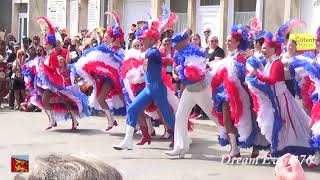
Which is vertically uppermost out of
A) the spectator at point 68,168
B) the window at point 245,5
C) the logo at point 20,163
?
the window at point 245,5

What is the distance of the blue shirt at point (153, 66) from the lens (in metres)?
8.69

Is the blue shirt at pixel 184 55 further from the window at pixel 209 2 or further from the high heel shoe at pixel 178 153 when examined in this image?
the window at pixel 209 2

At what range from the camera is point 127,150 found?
9.39 meters

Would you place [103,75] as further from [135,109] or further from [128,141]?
[128,141]

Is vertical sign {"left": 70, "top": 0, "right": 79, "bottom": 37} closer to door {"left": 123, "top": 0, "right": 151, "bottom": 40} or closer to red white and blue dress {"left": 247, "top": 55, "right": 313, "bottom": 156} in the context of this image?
door {"left": 123, "top": 0, "right": 151, "bottom": 40}

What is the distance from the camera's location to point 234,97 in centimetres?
797

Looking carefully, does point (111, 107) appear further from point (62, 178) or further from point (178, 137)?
point (62, 178)

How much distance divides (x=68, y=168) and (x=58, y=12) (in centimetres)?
2449

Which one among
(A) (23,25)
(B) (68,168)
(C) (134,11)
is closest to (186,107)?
(B) (68,168)

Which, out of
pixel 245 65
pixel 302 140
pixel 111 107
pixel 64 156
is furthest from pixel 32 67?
pixel 64 156

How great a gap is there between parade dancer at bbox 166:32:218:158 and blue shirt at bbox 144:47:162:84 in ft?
0.97

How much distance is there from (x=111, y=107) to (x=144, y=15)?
35.6ft

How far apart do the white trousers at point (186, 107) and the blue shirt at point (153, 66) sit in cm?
50

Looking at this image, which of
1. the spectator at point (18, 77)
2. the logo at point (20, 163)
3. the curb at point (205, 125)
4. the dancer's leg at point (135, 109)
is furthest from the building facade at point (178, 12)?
the logo at point (20, 163)
